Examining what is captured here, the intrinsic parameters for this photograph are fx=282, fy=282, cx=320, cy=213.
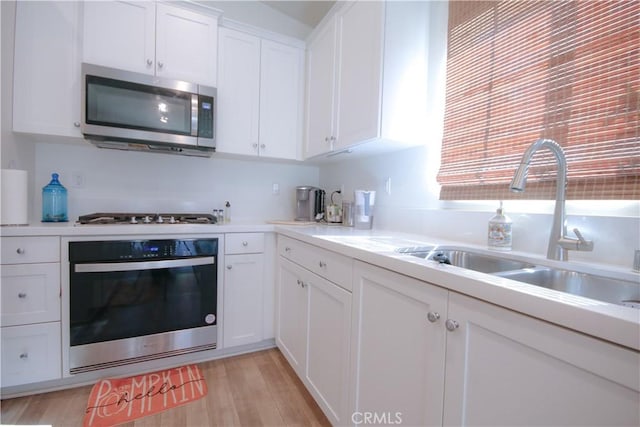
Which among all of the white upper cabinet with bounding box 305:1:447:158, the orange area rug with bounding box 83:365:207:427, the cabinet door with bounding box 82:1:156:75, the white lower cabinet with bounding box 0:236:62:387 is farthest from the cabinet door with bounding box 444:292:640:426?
the cabinet door with bounding box 82:1:156:75

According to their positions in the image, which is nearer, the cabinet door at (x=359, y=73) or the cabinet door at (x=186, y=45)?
the cabinet door at (x=359, y=73)

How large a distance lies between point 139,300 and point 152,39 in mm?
1645

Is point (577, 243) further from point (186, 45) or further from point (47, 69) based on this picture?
point (47, 69)

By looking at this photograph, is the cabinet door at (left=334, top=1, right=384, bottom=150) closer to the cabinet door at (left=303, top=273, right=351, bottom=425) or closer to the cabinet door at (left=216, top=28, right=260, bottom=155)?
the cabinet door at (left=216, top=28, right=260, bottom=155)

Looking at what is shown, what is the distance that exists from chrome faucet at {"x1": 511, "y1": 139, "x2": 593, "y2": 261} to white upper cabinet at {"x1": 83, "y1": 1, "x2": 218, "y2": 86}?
195 cm

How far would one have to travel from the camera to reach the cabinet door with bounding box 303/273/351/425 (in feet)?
3.83

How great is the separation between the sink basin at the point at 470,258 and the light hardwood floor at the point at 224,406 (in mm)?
967

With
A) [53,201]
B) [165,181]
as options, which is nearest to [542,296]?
[165,181]

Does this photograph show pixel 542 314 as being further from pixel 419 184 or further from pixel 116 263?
pixel 116 263

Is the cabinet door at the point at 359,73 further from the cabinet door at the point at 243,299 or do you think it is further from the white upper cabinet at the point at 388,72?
the cabinet door at the point at 243,299

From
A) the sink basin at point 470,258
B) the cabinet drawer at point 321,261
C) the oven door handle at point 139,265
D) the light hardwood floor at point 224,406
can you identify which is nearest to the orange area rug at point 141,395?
the light hardwood floor at point 224,406

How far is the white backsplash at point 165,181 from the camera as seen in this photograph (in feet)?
6.34

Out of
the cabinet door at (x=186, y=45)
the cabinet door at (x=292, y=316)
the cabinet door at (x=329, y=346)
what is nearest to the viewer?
the cabinet door at (x=329, y=346)

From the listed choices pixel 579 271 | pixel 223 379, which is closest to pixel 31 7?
pixel 223 379
